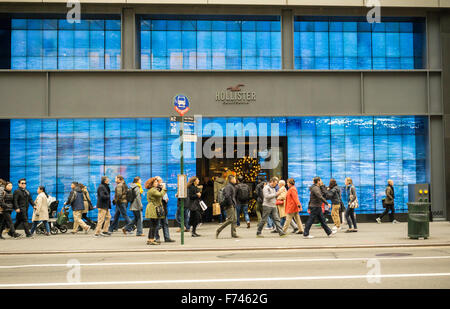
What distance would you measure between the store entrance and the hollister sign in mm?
1675

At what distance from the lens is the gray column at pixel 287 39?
68.6 feet

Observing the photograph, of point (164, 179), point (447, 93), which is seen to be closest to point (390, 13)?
point (447, 93)

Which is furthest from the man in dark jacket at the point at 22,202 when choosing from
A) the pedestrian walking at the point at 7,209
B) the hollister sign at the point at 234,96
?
the hollister sign at the point at 234,96

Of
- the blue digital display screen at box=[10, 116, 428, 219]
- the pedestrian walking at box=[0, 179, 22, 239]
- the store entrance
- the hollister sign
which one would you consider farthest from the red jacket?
the pedestrian walking at box=[0, 179, 22, 239]

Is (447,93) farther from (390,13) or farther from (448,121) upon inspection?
(390,13)

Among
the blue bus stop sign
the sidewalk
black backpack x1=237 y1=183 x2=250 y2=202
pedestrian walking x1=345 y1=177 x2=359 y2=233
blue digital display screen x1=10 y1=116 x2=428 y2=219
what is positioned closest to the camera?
the sidewalk

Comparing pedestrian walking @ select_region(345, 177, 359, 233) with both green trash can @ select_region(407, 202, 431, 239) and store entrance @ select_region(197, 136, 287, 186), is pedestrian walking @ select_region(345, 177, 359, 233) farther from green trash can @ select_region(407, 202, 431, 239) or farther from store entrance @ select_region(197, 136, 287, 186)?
store entrance @ select_region(197, 136, 287, 186)

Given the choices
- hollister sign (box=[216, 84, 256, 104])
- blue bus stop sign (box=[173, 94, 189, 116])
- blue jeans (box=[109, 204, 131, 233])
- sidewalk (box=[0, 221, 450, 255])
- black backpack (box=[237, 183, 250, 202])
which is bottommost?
sidewalk (box=[0, 221, 450, 255])

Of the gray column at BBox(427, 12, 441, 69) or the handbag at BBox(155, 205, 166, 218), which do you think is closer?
the handbag at BBox(155, 205, 166, 218)

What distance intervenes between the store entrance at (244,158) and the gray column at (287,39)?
3.20 metres

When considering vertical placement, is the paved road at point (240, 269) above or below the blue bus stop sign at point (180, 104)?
below

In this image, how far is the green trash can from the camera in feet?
48.5

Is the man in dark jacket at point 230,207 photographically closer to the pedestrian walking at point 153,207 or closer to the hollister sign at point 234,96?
the pedestrian walking at point 153,207

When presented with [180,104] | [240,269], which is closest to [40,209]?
[180,104]
